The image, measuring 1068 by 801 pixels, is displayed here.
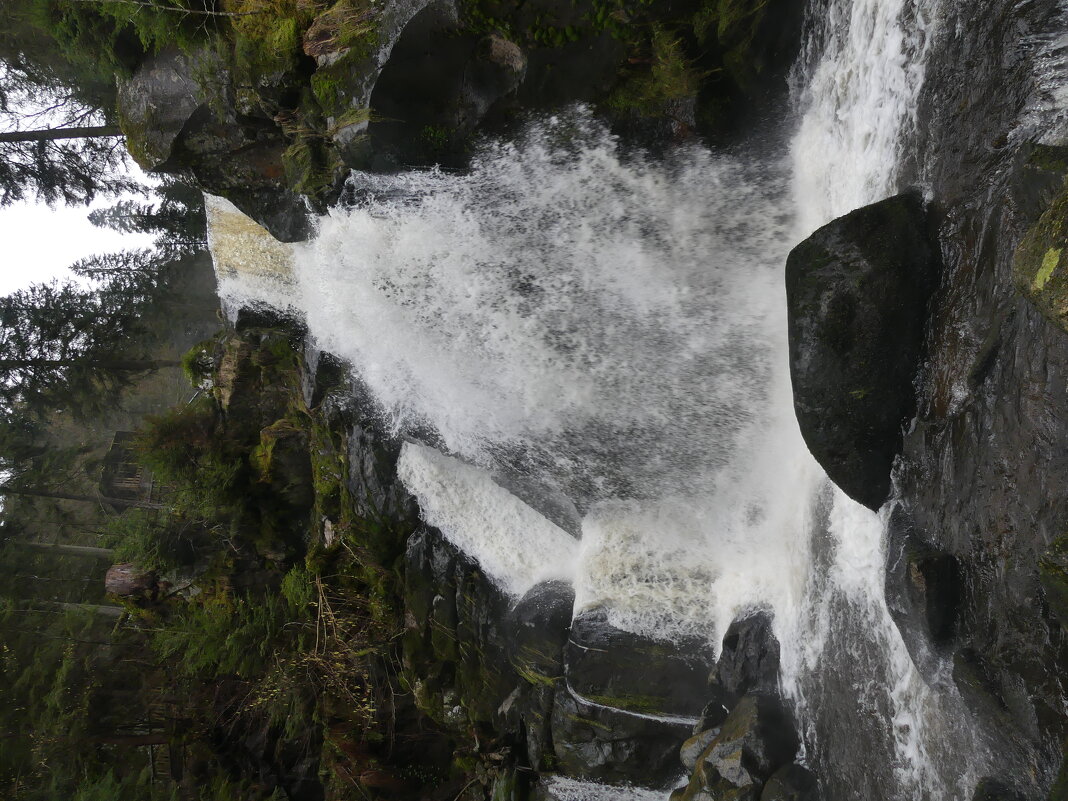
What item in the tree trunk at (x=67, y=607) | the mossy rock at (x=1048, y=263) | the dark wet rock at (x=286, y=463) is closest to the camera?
the mossy rock at (x=1048, y=263)

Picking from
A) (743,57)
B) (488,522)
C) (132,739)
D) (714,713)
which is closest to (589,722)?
(714,713)

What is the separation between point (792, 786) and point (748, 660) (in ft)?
4.16

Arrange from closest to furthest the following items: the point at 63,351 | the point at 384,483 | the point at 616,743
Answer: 1. the point at 616,743
2. the point at 384,483
3. the point at 63,351

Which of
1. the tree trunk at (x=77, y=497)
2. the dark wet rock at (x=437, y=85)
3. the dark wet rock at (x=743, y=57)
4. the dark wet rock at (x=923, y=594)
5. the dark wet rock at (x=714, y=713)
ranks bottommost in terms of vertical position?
the dark wet rock at (x=714, y=713)

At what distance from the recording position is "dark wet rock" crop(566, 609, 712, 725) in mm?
6957

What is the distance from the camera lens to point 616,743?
7.19m

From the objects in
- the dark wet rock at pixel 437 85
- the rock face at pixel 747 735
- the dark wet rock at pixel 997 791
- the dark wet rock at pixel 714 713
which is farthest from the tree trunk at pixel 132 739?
the dark wet rock at pixel 997 791

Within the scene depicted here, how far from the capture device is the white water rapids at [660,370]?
461 cm

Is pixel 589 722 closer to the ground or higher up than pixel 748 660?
closer to the ground

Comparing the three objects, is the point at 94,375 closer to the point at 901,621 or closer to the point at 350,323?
the point at 350,323

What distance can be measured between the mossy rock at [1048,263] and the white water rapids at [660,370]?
5.64 ft

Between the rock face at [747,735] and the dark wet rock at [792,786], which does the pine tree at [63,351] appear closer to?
the rock face at [747,735]

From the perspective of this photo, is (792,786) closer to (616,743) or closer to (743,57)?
(616,743)

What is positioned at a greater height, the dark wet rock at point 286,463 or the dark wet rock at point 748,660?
the dark wet rock at point 286,463
